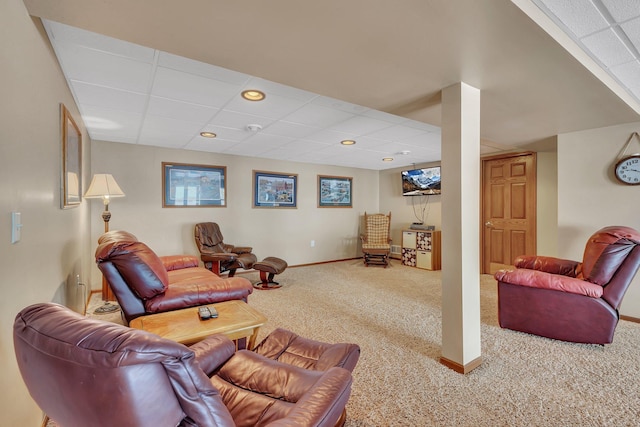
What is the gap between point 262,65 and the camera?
189cm

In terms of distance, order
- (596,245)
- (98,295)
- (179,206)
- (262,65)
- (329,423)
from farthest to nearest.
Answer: (179,206)
(98,295)
(596,245)
(262,65)
(329,423)

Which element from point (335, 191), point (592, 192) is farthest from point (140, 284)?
point (335, 191)

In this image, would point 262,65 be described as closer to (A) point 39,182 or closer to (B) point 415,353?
(A) point 39,182

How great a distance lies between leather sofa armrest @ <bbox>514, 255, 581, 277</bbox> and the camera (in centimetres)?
296

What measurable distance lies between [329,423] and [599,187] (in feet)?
13.4

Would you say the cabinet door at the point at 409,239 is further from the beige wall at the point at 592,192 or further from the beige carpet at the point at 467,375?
the beige wall at the point at 592,192

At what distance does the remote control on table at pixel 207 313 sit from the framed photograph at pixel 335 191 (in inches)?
181

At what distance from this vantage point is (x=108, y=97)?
8.64 ft

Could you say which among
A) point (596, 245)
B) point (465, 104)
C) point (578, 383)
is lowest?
point (578, 383)

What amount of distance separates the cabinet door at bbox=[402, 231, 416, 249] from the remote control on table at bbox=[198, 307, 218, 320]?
15.9 ft

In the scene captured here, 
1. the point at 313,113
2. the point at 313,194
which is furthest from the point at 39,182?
the point at 313,194

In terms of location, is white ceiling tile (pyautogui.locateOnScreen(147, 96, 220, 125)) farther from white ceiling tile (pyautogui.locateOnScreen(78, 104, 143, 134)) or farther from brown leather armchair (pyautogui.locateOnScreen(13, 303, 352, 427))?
brown leather armchair (pyautogui.locateOnScreen(13, 303, 352, 427))

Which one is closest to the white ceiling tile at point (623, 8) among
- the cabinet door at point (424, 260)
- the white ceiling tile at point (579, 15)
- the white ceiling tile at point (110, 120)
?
the white ceiling tile at point (579, 15)

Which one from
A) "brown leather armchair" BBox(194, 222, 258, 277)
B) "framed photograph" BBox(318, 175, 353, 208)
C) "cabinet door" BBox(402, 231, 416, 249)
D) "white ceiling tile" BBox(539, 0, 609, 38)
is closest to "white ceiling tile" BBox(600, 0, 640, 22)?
"white ceiling tile" BBox(539, 0, 609, 38)
